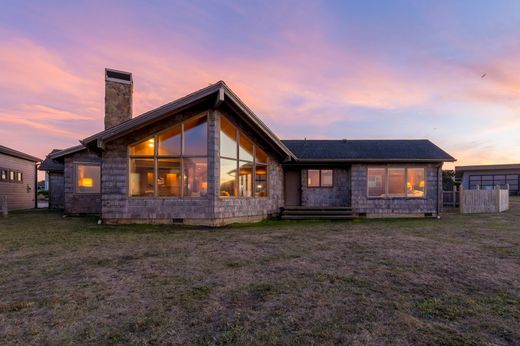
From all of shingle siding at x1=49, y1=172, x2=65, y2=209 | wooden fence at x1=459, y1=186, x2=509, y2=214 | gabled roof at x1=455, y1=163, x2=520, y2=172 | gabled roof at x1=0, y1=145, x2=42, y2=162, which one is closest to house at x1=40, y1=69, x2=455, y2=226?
wooden fence at x1=459, y1=186, x2=509, y2=214

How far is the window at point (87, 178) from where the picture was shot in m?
14.6

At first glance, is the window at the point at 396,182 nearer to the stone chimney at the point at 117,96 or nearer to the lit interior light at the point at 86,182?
the stone chimney at the point at 117,96

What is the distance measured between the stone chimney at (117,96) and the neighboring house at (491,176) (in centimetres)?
3733

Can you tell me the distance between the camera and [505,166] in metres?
32.2

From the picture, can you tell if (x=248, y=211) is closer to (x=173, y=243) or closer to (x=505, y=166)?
(x=173, y=243)

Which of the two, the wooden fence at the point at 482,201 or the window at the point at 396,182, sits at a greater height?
the window at the point at 396,182

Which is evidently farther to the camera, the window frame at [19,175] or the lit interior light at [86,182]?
the window frame at [19,175]

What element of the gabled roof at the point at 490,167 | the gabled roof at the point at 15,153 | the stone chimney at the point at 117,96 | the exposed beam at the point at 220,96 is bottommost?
the gabled roof at the point at 490,167

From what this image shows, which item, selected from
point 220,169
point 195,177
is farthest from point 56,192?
point 220,169

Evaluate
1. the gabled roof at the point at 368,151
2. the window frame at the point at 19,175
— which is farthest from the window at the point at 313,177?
the window frame at the point at 19,175

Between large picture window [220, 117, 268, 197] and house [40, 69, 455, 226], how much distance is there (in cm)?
4

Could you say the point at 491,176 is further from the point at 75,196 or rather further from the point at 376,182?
the point at 75,196

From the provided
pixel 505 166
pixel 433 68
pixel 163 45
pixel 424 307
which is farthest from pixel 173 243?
pixel 505 166

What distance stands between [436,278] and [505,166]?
37.7 meters
